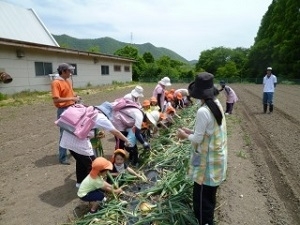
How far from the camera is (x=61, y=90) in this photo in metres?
4.84

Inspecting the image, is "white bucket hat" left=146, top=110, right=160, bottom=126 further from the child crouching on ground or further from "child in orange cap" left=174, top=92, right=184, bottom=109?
"child in orange cap" left=174, top=92, right=184, bottom=109

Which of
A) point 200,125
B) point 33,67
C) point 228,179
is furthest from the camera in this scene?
point 33,67

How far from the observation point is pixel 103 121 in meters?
3.55

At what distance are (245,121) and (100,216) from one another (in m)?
6.92

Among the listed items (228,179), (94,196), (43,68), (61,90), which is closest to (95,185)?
(94,196)

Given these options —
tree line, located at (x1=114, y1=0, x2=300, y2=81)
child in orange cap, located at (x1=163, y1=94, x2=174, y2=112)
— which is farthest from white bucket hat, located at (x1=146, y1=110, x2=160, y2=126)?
tree line, located at (x1=114, y1=0, x2=300, y2=81)

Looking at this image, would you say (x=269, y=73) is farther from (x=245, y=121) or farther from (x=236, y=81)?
(x=236, y=81)

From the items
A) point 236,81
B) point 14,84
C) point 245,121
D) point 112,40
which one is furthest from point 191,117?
point 112,40

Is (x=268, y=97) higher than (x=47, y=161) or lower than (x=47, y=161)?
higher

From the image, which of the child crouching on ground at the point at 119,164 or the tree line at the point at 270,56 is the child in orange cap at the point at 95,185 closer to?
the child crouching on ground at the point at 119,164

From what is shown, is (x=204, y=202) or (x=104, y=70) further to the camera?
(x=104, y=70)

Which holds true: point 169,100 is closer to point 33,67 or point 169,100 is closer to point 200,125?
point 200,125

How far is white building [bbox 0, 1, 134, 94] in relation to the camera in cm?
1396

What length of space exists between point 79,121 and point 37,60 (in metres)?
13.4
